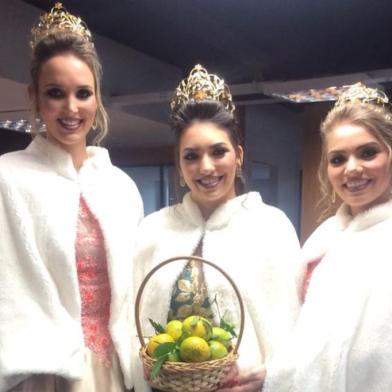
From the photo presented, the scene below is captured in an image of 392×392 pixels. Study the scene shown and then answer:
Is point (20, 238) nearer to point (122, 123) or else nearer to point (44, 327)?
point (44, 327)

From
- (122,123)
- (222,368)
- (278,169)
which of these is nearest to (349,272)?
(222,368)

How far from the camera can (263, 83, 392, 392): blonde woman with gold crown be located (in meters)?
1.32

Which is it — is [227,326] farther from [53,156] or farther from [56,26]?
[56,26]

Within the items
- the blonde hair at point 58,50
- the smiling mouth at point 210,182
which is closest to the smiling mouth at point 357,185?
the smiling mouth at point 210,182

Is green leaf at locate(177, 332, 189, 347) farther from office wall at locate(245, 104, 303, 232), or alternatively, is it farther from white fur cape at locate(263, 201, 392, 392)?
office wall at locate(245, 104, 303, 232)

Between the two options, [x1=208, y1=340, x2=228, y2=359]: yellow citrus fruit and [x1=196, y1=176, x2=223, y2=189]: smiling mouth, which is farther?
[x1=196, y1=176, x2=223, y2=189]: smiling mouth

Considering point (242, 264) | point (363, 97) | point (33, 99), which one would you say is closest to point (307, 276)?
point (242, 264)

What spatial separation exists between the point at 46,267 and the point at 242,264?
53 cm

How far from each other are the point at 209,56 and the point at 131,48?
535mm

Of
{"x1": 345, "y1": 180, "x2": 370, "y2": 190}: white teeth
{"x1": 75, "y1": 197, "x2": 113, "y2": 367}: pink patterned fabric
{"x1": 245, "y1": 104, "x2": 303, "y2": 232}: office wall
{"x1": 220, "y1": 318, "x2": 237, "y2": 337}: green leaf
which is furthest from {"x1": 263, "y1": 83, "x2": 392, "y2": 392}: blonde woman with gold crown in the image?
{"x1": 245, "y1": 104, "x2": 303, "y2": 232}: office wall

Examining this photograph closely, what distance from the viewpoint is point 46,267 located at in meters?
1.47

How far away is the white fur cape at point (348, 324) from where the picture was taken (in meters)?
1.31

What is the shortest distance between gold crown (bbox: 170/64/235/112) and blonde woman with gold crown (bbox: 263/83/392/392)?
34 cm

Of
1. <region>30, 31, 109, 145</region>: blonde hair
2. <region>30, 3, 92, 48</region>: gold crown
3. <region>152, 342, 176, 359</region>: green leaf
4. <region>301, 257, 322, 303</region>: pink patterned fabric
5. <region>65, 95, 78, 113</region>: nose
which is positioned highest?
<region>30, 3, 92, 48</region>: gold crown
